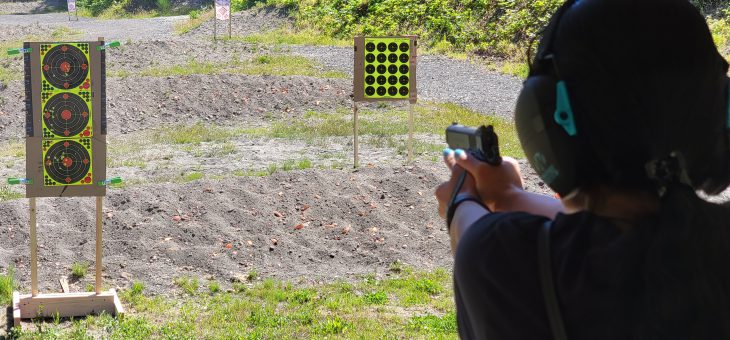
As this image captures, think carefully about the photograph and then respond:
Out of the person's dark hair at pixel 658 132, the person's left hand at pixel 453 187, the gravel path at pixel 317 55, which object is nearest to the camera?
the person's dark hair at pixel 658 132

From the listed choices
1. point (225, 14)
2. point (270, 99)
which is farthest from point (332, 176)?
point (225, 14)

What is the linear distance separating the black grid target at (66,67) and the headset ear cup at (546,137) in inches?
168

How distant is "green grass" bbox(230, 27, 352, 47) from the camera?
899 inches

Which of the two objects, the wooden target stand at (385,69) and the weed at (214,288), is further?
the wooden target stand at (385,69)

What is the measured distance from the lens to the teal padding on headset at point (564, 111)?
3.94 feet

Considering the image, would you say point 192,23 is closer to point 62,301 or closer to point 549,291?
point 62,301

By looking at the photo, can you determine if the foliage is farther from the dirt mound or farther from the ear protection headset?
the ear protection headset

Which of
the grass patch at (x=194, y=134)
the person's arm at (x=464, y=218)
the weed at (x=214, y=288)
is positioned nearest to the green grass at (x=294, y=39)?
the grass patch at (x=194, y=134)

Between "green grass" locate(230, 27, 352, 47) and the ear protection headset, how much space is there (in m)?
21.1

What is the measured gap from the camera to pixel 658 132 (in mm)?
1152

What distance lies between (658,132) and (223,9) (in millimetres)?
23252

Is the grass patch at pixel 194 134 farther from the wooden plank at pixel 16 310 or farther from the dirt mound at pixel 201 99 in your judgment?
the wooden plank at pixel 16 310

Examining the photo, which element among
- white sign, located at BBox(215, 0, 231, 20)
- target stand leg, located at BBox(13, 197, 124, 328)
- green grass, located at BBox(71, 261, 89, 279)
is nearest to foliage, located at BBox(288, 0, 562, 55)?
Answer: white sign, located at BBox(215, 0, 231, 20)

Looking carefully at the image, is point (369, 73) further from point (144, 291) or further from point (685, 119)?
point (685, 119)
